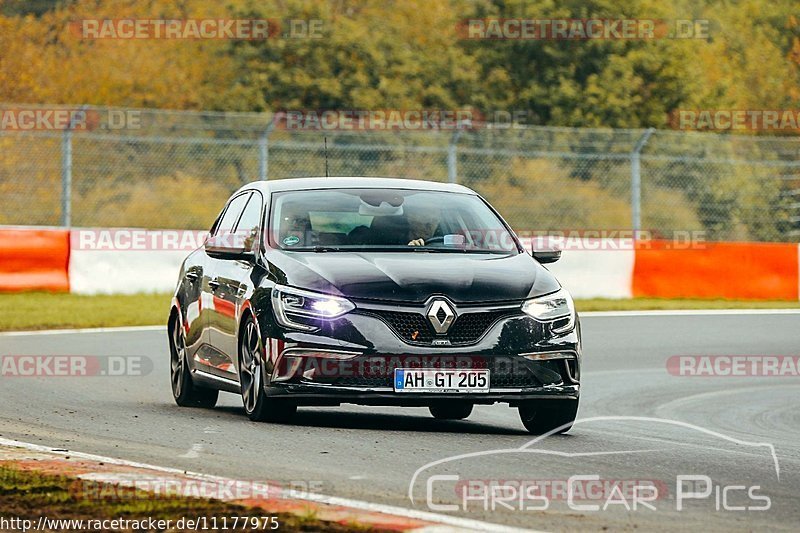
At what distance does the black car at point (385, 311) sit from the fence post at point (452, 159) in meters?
14.8

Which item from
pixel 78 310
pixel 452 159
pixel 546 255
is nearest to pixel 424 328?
pixel 546 255

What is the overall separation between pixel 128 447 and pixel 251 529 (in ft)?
10.1

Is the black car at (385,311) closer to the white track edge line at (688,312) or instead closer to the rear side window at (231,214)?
the rear side window at (231,214)

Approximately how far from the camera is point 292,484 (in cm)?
772

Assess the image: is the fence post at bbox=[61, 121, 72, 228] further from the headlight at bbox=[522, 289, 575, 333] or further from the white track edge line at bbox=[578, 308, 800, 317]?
the headlight at bbox=[522, 289, 575, 333]

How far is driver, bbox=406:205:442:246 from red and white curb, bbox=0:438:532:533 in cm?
291

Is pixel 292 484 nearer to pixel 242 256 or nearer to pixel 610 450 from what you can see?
pixel 610 450

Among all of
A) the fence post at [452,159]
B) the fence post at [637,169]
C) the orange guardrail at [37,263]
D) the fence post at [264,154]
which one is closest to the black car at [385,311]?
the orange guardrail at [37,263]

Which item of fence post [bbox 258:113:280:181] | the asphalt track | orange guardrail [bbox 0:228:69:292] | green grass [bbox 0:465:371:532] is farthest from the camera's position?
fence post [bbox 258:113:280:181]


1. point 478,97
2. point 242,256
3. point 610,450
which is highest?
point 478,97

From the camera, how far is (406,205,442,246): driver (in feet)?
36.2

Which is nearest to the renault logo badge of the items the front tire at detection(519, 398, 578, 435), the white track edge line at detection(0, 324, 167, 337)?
the front tire at detection(519, 398, 578, 435)

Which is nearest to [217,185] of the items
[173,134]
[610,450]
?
[173,134]

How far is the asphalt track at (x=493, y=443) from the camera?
24.1ft
